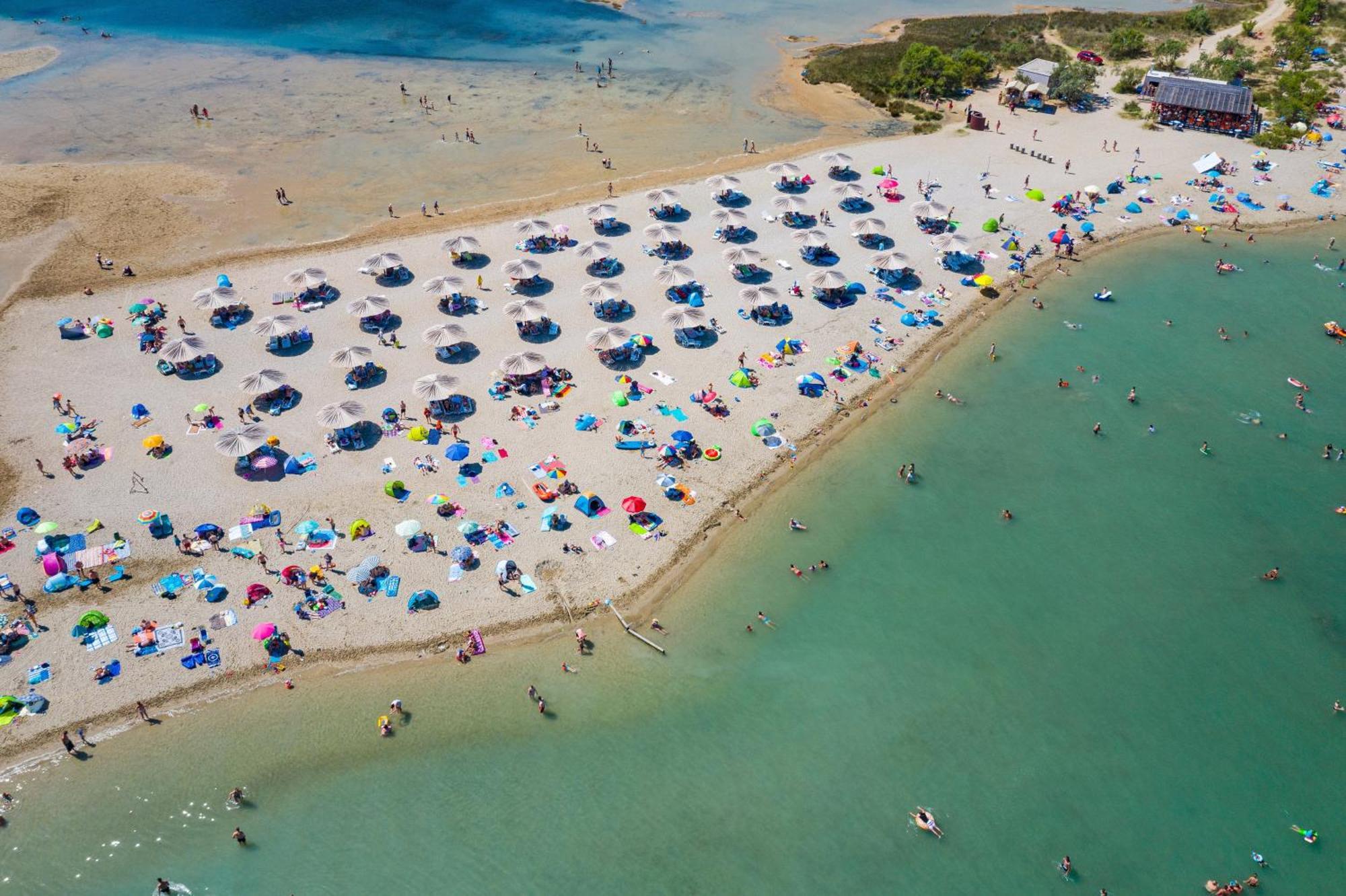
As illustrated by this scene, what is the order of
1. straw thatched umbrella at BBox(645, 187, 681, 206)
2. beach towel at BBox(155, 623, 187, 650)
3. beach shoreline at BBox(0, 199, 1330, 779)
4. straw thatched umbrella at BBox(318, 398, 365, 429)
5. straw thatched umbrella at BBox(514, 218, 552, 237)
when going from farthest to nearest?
straw thatched umbrella at BBox(645, 187, 681, 206)
straw thatched umbrella at BBox(514, 218, 552, 237)
straw thatched umbrella at BBox(318, 398, 365, 429)
beach towel at BBox(155, 623, 187, 650)
beach shoreline at BBox(0, 199, 1330, 779)

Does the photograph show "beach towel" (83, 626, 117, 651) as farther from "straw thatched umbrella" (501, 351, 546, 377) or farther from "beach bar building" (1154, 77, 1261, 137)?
"beach bar building" (1154, 77, 1261, 137)

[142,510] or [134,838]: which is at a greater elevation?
[142,510]

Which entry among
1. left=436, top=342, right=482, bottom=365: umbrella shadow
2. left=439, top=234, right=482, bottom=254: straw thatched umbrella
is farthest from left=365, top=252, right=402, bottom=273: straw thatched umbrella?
left=436, top=342, right=482, bottom=365: umbrella shadow

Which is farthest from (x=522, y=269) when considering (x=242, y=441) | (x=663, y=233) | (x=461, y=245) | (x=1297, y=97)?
(x=1297, y=97)

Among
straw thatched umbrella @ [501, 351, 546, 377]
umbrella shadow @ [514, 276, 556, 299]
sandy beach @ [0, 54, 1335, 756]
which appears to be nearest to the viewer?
sandy beach @ [0, 54, 1335, 756]

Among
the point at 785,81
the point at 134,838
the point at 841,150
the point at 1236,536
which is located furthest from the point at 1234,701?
the point at 785,81

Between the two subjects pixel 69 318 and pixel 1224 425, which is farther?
pixel 69 318

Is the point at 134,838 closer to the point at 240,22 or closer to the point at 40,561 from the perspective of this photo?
the point at 40,561

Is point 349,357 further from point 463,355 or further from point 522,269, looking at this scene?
point 522,269
